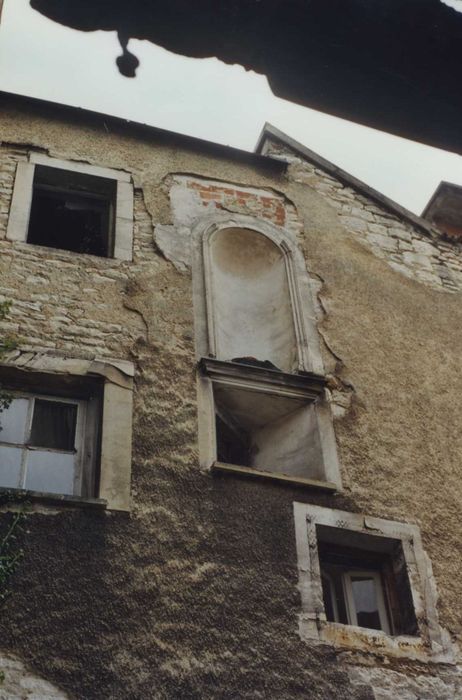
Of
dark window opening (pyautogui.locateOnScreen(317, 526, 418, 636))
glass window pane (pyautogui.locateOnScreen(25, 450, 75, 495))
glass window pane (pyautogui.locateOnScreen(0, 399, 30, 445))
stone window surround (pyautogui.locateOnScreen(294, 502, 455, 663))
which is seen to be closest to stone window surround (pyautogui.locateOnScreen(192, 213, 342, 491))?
stone window surround (pyautogui.locateOnScreen(294, 502, 455, 663))

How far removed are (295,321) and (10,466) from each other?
2899mm

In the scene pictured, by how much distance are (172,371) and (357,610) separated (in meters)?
2.21

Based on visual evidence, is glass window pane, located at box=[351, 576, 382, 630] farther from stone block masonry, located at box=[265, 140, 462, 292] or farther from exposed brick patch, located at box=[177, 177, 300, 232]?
exposed brick patch, located at box=[177, 177, 300, 232]

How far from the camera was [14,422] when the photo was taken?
6648 millimetres

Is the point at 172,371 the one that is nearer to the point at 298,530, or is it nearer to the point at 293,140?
the point at 298,530

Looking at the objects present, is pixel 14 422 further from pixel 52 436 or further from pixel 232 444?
pixel 232 444

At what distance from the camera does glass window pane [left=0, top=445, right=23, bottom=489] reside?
248 inches

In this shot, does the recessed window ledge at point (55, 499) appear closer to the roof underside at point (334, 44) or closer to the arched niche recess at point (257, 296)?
the arched niche recess at point (257, 296)

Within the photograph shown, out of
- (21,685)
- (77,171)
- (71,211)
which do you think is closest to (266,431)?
(71,211)

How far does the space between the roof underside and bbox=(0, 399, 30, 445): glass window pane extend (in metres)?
4.94

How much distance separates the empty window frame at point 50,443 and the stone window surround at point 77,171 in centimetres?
161

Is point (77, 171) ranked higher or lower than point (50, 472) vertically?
higher

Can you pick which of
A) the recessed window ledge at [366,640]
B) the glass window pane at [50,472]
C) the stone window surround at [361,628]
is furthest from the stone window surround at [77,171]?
the recessed window ledge at [366,640]

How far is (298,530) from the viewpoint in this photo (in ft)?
21.5
